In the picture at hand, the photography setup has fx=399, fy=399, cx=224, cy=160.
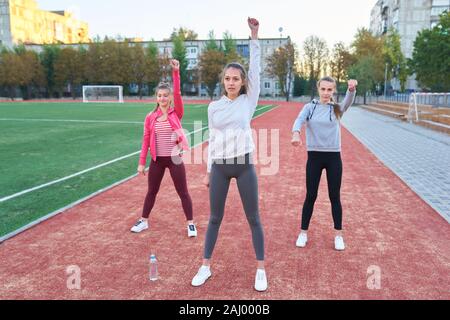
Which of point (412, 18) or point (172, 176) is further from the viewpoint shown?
point (412, 18)

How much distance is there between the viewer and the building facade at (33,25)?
9788cm

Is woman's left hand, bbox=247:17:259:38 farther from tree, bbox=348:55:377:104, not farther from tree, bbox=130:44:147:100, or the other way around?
tree, bbox=130:44:147:100

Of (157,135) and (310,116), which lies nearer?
(310,116)

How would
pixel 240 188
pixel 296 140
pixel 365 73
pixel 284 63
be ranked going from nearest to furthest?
1. pixel 240 188
2. pixel 296 140
3. pixel 365 73
4. pixel 284 63

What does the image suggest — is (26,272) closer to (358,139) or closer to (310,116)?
(310,116)

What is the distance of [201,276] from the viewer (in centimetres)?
401

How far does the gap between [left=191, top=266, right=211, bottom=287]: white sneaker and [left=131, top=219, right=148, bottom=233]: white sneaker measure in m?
1.68

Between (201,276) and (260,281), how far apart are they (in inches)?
23.4

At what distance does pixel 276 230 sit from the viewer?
562cm

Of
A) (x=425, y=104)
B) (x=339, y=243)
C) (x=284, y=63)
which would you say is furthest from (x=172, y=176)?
(x=284, y=63)

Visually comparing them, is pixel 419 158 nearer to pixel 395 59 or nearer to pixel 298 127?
pixel 298 127

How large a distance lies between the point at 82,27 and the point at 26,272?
5774 inches
